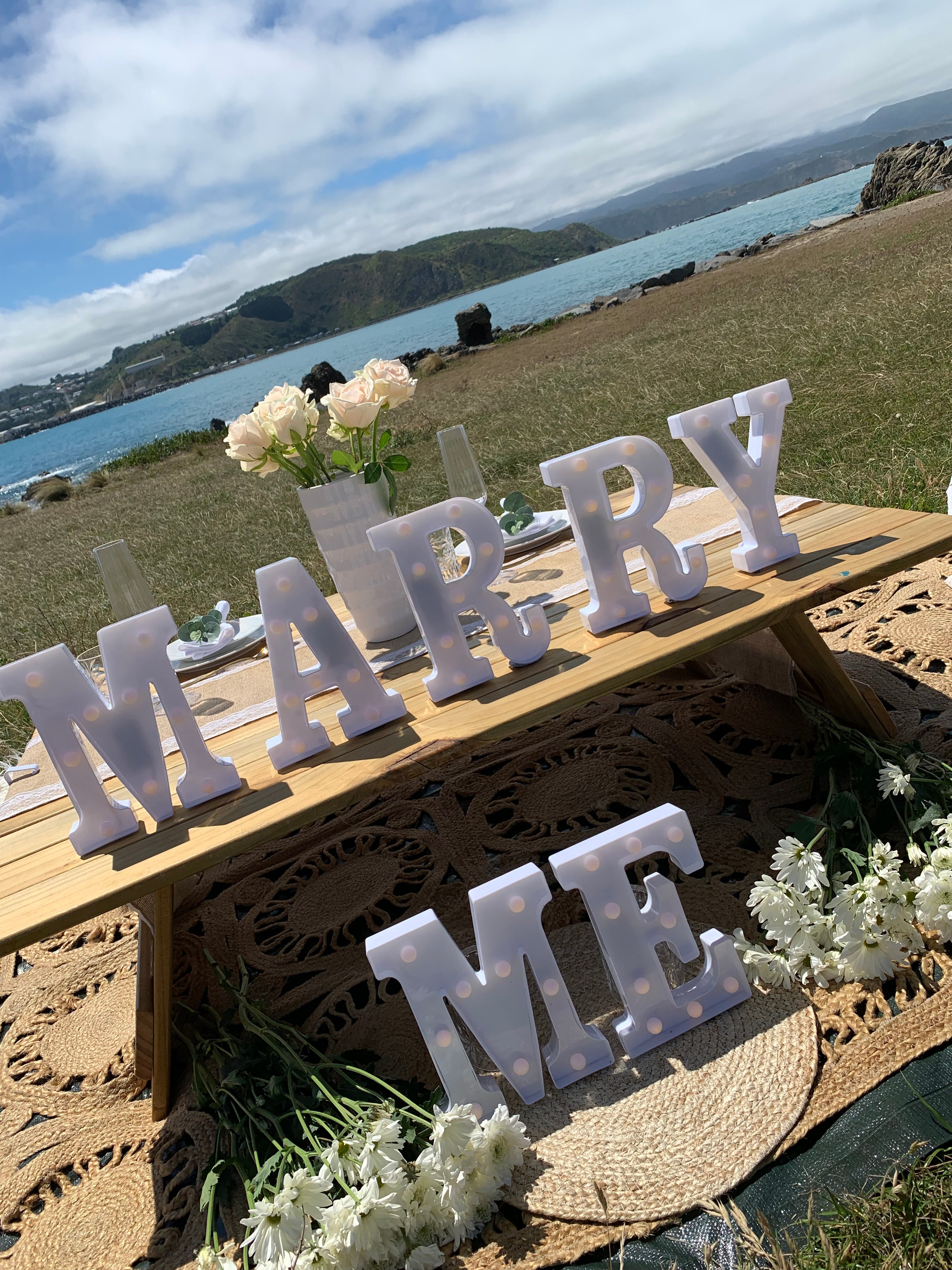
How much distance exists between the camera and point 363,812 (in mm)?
3076

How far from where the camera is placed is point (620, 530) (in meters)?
1.92

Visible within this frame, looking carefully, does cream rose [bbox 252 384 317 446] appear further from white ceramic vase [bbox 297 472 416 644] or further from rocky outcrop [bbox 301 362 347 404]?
rocky outcrop [bbox 301 362 347 404]

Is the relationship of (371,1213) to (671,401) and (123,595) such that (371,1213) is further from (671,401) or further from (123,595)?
(671,401)

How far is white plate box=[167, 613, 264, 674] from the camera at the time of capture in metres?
2.75

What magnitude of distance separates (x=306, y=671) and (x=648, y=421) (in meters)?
7.15

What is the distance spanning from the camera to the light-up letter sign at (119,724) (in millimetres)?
1637

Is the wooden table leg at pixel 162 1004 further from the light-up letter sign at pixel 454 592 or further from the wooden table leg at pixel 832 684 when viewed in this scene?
the wooden table leg at pixel 832 684

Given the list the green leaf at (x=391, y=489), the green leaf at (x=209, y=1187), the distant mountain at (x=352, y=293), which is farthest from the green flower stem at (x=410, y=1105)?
the distant mountain at (x=352, y=293)

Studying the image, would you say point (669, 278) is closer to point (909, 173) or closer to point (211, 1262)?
point (909, 173)

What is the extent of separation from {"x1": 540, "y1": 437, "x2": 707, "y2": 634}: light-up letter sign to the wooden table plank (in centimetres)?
5

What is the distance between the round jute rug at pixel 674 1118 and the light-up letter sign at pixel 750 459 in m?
0.94

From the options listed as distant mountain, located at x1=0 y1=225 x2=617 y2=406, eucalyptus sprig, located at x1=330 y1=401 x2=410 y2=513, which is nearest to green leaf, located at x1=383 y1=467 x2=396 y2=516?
eucalyptus sprig, located at x1=330 y1=401 x2=410 y2=513

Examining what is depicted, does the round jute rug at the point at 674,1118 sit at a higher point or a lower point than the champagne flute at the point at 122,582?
lower

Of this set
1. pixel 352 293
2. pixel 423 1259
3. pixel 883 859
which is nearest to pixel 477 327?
pixel 883 859
